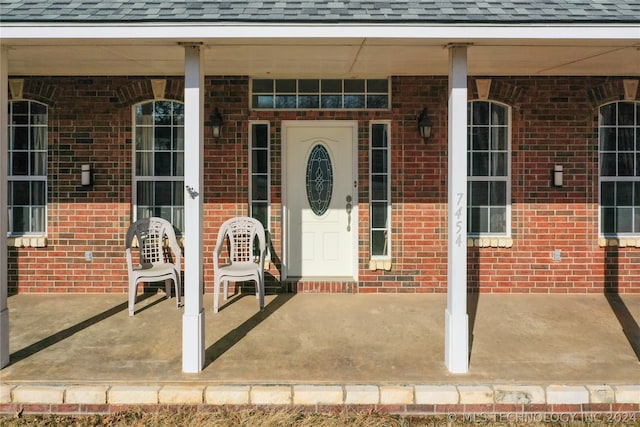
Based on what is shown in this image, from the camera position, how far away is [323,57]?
4.81 m

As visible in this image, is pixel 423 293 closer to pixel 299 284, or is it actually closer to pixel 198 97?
pixel 299 284

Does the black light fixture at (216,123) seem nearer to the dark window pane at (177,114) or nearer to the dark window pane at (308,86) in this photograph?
the dark window pane at (177,114)

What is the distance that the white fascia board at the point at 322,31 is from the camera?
3613 mm

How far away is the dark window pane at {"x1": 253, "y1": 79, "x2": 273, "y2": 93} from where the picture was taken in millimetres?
6059

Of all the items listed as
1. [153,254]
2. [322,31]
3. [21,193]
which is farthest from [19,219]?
[322,31]

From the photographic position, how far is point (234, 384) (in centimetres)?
349

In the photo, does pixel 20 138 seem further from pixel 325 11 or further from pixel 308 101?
pixel 325 11

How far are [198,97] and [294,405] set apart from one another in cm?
263

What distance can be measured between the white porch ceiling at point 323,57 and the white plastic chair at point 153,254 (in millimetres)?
1961

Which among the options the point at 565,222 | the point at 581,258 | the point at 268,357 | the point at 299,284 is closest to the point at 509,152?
the point at 565,222

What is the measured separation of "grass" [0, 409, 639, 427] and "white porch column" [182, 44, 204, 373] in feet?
1.92

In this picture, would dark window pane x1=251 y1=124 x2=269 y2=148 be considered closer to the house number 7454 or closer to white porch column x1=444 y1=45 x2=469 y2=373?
white porch column x1=444 y1=45 x2=469 y2=373

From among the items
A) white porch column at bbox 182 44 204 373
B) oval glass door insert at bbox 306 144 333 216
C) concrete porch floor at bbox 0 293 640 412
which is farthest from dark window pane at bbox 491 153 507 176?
white porch column at bbox 182 44 204 373

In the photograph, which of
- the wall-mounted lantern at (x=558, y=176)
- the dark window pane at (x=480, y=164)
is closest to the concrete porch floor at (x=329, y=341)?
the wall-mounted lantern at (x=558, y=176)
